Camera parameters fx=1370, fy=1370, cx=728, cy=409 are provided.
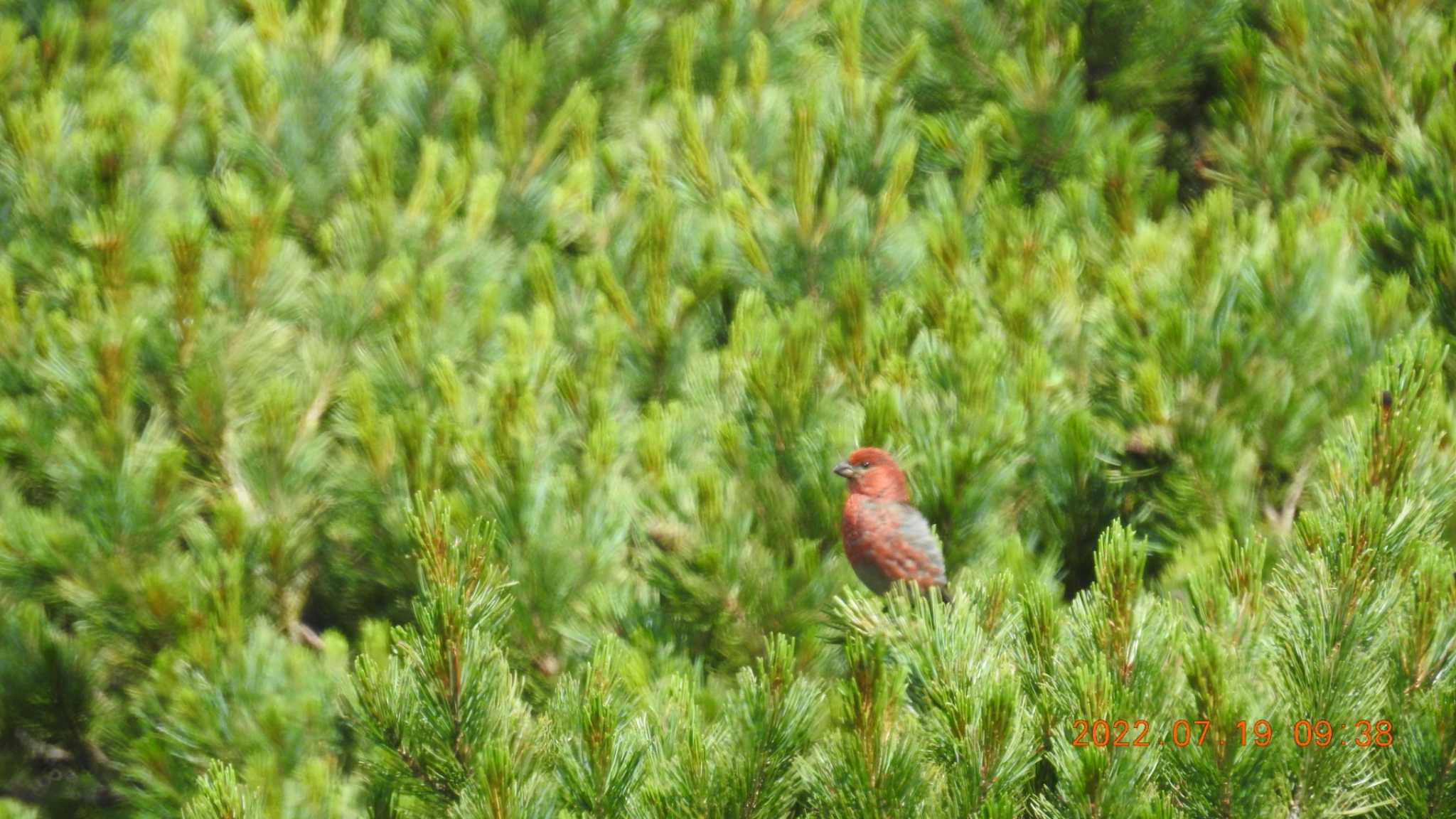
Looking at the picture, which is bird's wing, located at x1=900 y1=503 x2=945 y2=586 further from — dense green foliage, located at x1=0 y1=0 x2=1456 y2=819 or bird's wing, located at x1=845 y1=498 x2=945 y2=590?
dense green foliage, located at x1=0 y1=0 x2=1456 y2=819

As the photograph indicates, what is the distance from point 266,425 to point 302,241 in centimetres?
82

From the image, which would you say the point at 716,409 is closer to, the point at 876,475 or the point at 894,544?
the point at 876,475

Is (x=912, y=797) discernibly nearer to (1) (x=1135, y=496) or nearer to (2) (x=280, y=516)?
(1) (x=1135, y=496)

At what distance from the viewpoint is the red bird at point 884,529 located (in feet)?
7.13

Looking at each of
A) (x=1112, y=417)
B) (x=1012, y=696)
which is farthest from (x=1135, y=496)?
(x=1012, y=696)
